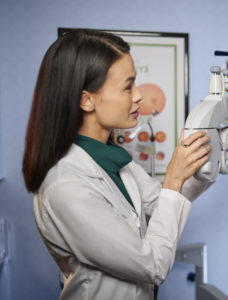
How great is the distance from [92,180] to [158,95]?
1.00 metres

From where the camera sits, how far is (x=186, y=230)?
1.83 meters

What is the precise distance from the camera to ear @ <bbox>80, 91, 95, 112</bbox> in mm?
868

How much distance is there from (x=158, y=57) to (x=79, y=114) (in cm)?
99

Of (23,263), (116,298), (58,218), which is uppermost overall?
(58,218)

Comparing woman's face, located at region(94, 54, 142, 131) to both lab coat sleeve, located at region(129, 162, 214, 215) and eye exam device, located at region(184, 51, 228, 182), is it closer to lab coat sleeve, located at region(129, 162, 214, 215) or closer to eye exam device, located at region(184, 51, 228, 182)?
eye exam device, located at region(184, 51, 228, 182)

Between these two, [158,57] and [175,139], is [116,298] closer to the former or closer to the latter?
[175,139]

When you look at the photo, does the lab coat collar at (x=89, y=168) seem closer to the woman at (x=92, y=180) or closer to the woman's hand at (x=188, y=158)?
the woman at (x=92, y=180)

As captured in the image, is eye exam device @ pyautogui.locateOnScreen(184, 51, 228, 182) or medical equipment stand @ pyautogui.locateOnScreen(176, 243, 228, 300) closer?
eye exam device @ pyautogui.locateOnScreen(184, 51, 228, 182)

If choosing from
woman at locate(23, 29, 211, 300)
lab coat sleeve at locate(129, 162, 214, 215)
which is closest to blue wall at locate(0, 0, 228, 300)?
lab coat sleeve at locate(129, 162, 214, 215)

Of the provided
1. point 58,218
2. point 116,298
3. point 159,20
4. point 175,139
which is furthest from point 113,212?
point 159,20

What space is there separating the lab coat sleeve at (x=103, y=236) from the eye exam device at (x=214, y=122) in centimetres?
17

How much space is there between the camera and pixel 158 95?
68.7 inches

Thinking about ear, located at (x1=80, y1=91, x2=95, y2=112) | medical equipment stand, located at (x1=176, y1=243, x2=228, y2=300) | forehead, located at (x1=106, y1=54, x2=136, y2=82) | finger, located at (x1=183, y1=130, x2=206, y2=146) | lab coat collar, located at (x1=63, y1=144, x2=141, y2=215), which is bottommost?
medical equipment stand, located at (x1=176, y1=243, x2=228, y2=300)

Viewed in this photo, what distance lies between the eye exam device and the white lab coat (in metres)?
0.12
